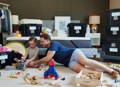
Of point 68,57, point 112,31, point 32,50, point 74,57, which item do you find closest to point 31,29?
point 32,50

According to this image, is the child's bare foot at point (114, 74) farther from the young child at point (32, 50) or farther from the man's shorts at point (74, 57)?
the young child at point (32, 50)

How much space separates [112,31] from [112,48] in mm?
337

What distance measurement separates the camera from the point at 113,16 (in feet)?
10.3

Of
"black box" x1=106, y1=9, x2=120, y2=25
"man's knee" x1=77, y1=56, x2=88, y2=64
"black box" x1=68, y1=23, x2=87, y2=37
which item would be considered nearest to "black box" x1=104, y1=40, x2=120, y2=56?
"black box" x1=106, y1=9, x2=120, y2=25

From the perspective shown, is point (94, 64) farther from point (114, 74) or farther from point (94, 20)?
point (94, 20)

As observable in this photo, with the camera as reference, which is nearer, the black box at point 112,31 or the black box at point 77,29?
the black box at point 112,31

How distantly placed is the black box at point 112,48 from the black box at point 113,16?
0.40 metres

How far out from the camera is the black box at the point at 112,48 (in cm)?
310

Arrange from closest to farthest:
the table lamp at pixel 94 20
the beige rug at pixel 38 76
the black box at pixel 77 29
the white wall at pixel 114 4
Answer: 1. the beige rug at pixel 38 76
2. the black box at pixel 77 29
3. the white wall at pixel 114 4
4. the table lamp at pixel 94 20

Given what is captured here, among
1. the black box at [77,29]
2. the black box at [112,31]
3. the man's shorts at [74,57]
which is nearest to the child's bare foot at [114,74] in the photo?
the man's shorts at [74,57]

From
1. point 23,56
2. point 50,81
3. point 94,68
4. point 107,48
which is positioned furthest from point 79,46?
point 50,81

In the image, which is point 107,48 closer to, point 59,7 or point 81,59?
point 81,59

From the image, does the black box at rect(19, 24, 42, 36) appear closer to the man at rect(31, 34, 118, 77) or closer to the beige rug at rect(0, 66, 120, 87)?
the man at rect(31, 34, 118, 77)

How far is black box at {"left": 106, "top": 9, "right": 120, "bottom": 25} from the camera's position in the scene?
3.09 meters
